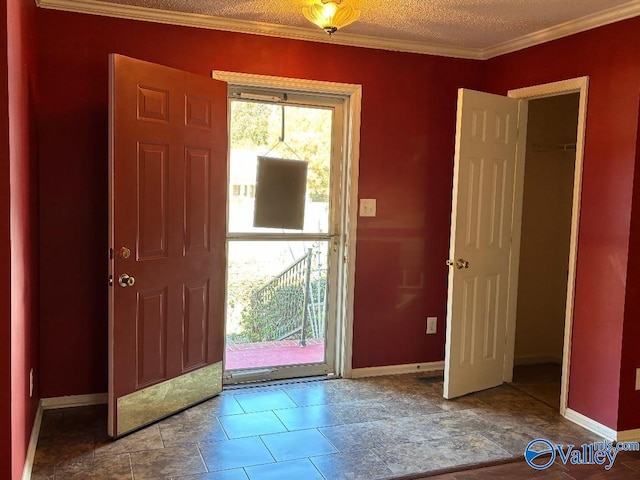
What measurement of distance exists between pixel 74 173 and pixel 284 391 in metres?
1.89

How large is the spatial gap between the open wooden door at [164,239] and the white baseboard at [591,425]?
2.17 meters

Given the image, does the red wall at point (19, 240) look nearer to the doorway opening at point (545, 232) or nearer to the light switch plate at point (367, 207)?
the light switch plate at point (367, 207)

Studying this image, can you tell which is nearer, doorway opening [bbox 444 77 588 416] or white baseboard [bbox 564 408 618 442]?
white baseboard [bbox 564 408 618 442]

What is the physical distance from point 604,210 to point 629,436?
1.27m

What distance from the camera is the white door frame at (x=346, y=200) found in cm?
393

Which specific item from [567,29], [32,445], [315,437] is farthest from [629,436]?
[32,445]

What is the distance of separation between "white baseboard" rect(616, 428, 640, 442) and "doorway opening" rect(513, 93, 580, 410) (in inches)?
47.1

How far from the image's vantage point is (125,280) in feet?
10.2

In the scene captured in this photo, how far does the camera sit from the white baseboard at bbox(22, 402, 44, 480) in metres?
2.63

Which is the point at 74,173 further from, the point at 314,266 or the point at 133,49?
the point at 314,266

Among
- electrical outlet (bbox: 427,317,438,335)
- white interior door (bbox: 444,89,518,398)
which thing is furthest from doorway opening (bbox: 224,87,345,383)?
white interior door (bbox: 444,89,518,398)

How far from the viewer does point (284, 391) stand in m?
3.92

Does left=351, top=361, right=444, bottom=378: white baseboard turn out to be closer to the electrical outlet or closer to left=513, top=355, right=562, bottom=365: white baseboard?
the electrical outlet

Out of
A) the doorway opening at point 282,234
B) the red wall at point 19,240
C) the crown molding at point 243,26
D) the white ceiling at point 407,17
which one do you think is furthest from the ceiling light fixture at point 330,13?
the red wall at point 19,240
